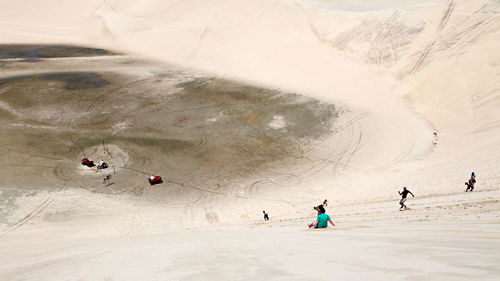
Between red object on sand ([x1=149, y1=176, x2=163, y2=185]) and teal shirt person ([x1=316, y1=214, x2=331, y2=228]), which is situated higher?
red object on sand ([x1=149, y1=176, x2=163, y2=185])

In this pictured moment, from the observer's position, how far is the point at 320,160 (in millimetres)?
19266

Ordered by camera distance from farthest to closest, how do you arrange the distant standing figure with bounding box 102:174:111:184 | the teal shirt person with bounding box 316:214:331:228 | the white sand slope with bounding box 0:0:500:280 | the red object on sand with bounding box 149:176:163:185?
the red object on sand with bounding box 149:176:163:185 → the distant standing figure with bounding box 102:174:111:184 → the teal shirt person with bounding box 316:214:331:228 → the white sand slope with bounding box 0:0:500:280

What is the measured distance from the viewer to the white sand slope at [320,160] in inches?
210

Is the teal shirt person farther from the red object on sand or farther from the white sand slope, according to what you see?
the red object on sand

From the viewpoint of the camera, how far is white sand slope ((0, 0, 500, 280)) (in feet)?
17.5

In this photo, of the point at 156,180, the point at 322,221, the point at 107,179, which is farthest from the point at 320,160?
the point at 107,179

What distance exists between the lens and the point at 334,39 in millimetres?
31094

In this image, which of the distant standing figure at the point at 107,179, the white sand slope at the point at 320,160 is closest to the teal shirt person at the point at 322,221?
the white sand slope at the point at 320,160

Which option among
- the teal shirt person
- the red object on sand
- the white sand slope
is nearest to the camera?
the white sand slope

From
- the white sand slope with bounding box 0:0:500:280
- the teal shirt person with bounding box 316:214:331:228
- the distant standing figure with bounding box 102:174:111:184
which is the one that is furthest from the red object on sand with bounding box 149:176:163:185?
the teal shirt person with bounding box 316:214:331:228

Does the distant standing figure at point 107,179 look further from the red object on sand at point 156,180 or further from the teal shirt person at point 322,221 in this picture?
the teal shirt person at point 322,221

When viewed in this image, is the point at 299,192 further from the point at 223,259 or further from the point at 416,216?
→ the point at 223,259

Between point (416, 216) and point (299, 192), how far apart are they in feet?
26.2

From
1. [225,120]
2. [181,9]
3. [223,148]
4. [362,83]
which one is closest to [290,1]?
[181,9]
